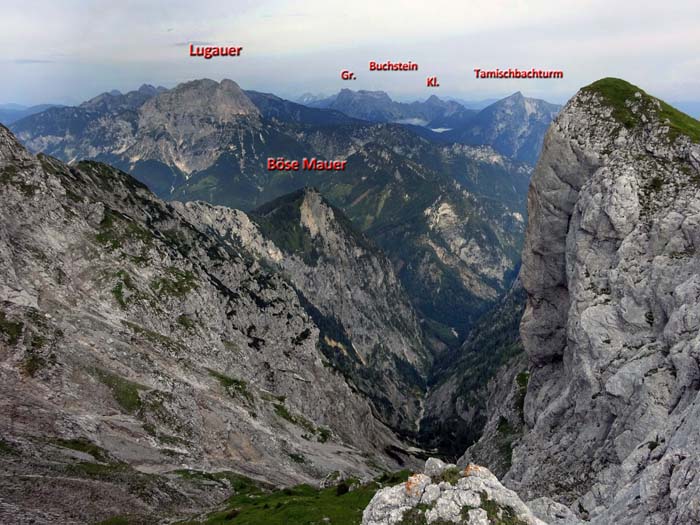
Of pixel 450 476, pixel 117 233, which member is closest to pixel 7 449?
pixel 450 476

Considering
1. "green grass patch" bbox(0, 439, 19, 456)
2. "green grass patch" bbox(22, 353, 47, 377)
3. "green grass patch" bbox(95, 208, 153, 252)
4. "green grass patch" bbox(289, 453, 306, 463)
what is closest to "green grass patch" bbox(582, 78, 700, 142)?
"green grass patch" bbox(0, 439, 19, 456)

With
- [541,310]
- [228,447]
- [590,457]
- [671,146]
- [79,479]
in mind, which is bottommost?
[228,447]

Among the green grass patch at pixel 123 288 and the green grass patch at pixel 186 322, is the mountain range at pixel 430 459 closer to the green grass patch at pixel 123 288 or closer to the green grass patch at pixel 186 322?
the green grass patch at pixel 123 288

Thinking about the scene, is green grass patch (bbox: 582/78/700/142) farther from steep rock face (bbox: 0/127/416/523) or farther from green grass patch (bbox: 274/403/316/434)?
green grass patch (bbox: 274/403/316/434)

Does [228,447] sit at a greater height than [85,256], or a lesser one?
lesser

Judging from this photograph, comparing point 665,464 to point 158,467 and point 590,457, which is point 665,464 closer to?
point 590,457

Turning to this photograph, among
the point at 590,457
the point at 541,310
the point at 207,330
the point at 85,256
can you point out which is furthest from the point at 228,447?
the point at 590,457

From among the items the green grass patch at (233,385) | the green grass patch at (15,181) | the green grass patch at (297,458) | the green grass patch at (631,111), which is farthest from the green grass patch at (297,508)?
the green grass patch at (15,181)
